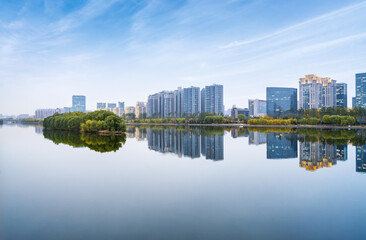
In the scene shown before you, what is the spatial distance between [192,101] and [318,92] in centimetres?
4601

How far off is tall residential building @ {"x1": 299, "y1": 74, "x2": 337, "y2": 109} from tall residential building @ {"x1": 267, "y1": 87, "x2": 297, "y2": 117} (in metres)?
15.3

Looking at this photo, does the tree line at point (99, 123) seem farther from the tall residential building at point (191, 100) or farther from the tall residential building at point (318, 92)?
the tall residential building at point (318, 92)

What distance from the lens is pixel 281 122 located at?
5794 cm

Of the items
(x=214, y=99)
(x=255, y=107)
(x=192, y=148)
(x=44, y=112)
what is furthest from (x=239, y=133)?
(x=44, y=112)

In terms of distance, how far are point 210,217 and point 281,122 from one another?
2214 inches

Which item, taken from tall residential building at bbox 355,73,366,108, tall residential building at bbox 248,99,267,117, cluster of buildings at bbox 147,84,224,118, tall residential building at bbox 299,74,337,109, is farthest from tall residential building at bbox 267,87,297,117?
tall residential building at bbox 248,99,267,117

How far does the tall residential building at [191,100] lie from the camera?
10262cm

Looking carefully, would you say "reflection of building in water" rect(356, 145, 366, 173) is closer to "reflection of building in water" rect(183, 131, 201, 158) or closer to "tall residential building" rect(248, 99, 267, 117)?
"reflection of building in water" rect(183, 131, 201, 158)

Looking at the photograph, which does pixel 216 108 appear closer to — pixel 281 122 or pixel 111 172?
pixel 281 122

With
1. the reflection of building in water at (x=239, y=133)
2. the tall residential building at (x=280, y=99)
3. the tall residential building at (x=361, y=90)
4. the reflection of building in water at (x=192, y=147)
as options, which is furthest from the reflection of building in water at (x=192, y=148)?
the tall residential building at (x=361, y=90)

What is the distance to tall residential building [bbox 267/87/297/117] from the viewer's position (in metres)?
108

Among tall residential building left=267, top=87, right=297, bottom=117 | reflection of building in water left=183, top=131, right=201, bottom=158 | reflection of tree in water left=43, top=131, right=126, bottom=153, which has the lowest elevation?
reflection of building in water left=183, top=131, right=201, bottom=158

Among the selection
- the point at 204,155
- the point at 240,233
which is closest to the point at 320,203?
the point at 240,233

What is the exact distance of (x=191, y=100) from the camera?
103 metres
